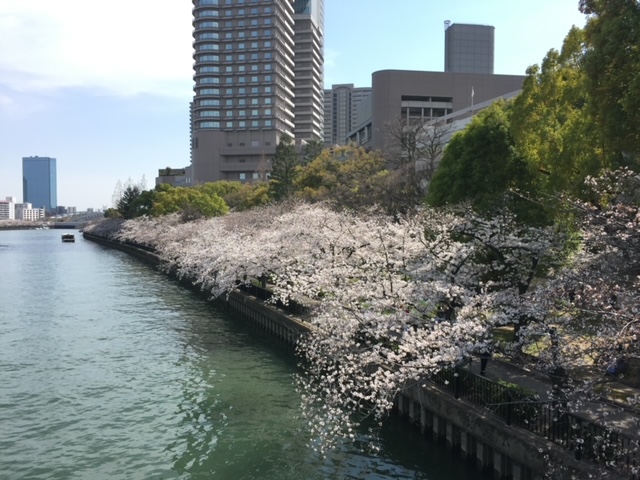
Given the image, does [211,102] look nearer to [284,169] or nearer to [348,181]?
[284,169]

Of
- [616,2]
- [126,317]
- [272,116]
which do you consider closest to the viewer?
[616,2]

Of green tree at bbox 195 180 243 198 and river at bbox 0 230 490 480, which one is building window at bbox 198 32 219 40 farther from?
river at bbox 0 230 490 480

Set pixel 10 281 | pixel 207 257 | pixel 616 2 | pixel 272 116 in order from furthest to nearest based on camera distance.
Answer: pixel 272 116
pixel 10 281
pixel 207 257
pixel 616 2

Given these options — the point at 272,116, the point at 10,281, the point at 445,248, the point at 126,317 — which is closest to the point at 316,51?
the point at 272,116

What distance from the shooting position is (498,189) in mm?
22438

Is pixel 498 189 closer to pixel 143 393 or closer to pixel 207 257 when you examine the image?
pixel 143 393

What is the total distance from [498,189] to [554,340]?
39.1 ft

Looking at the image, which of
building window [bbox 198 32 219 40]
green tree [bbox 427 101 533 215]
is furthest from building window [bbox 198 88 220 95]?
green tree [bbox 427 101 533 215]

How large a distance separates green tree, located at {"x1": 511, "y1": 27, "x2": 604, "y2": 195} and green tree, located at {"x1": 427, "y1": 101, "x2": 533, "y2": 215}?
2.44 ft

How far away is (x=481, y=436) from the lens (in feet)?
44.5

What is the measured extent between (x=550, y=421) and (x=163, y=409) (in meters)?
12.1

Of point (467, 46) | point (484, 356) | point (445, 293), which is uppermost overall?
point (467, 46)

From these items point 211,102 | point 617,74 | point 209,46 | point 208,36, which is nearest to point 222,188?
point 211,102

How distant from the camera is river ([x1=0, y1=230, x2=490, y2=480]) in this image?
46.7 feet
